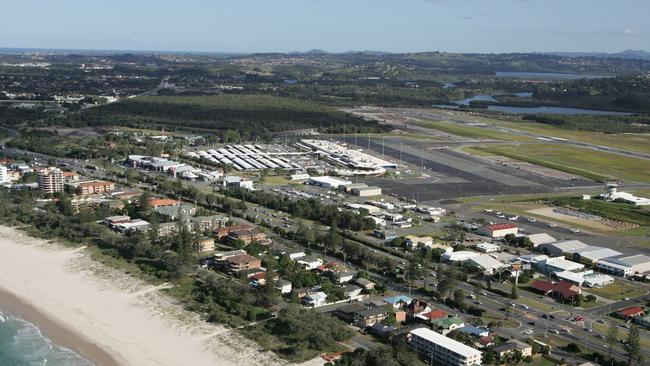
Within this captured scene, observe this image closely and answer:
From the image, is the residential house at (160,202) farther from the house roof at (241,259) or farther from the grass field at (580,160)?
the grass field at (580,160)

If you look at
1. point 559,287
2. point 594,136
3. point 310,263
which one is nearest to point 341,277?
point 310,263

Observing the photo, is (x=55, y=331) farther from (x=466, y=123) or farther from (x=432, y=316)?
(x=466, y=123)

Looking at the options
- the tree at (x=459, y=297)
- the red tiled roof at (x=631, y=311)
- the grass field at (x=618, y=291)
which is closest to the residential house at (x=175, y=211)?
the tree at (x=459, y=297)

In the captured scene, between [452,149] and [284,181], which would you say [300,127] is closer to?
[452,149]

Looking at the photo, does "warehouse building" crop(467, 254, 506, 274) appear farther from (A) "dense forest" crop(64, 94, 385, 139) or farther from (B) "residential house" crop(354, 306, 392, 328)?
(A) "dense forest" crop(64, 94, 385, 139)

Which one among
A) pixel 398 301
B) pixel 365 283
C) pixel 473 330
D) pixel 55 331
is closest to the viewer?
pixel 473 330

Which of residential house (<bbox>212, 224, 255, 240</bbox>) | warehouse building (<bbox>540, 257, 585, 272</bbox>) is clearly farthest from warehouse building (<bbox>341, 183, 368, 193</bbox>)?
warehouse building (<bbox>540, 257, 585, 272</bbox>)
